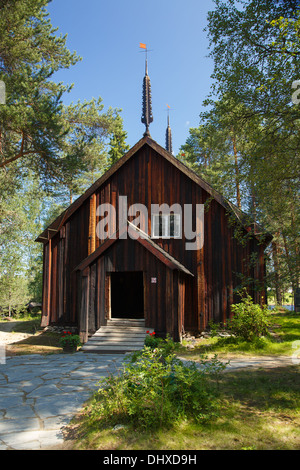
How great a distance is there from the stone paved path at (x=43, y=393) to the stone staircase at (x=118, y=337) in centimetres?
58

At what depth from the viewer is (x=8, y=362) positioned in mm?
9344

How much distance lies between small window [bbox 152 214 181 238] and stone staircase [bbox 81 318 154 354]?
12.5 feet

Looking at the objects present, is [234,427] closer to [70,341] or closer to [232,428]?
[232,428]

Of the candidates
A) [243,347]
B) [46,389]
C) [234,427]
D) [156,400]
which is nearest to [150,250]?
[243,347]

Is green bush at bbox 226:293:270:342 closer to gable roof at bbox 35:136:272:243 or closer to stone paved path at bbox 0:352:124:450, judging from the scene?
gable roof at bbox 35:136:272:243

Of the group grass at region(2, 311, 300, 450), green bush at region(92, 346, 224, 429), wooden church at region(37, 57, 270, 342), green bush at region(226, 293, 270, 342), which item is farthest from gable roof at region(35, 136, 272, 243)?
green bush at region(92, 346, 224, 429)

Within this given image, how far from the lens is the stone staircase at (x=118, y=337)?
10.8 meters

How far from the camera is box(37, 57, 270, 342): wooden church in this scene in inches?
484

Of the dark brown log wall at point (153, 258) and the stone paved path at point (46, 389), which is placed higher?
the dark brown log wall at point (153, 258)

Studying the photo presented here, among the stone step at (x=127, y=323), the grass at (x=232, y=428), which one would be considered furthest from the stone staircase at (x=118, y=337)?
the grass at (x=232, y=428)

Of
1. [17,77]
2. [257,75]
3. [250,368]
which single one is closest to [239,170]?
[257,75]

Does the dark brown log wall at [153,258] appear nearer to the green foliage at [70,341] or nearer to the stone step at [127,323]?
the stone step at [127,323]

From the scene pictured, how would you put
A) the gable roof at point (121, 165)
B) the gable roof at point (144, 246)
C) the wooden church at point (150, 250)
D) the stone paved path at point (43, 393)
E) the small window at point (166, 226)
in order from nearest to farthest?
the stone paved path at point (43, 393) → the gable roof at point (144, 246) → the wooden church at point (150, 250) → the gable roof at point (121, 165) → the small window at point (166, 226)
